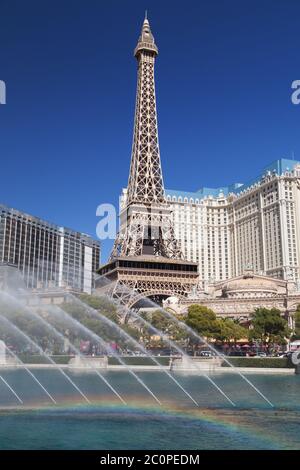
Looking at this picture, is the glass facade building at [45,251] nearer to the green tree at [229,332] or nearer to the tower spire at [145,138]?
the tower spire at [145,138]

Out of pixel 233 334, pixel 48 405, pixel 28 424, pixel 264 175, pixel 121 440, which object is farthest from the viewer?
pixel 264 175

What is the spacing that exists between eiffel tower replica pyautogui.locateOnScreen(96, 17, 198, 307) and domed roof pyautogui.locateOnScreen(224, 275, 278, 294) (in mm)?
10191

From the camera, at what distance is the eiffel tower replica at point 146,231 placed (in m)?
99.8

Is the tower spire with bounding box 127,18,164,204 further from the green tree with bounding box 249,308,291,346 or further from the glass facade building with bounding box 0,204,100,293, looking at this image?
the green tree with bounding box 249,308,291,346

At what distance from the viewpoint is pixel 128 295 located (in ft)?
311

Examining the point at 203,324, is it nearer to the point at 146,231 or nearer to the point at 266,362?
the point at 266,362

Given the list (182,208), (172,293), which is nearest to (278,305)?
(172,293)

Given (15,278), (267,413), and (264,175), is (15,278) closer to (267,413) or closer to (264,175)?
(264,175)

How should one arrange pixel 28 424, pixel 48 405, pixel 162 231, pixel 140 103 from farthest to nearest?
1. pixel 140 103
2. pixel 162 231
3. pixel 48 405
4. pixel 28 424

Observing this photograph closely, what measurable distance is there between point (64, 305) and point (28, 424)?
2181 inches

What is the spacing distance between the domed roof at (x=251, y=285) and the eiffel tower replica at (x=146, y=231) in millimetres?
10191

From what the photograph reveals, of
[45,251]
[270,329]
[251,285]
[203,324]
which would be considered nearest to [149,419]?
[203,324]

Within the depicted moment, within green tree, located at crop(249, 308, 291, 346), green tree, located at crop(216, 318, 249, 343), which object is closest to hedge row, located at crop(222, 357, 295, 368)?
green tree, located at crop(249, 308, 291, 346)

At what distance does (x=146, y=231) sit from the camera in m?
113
